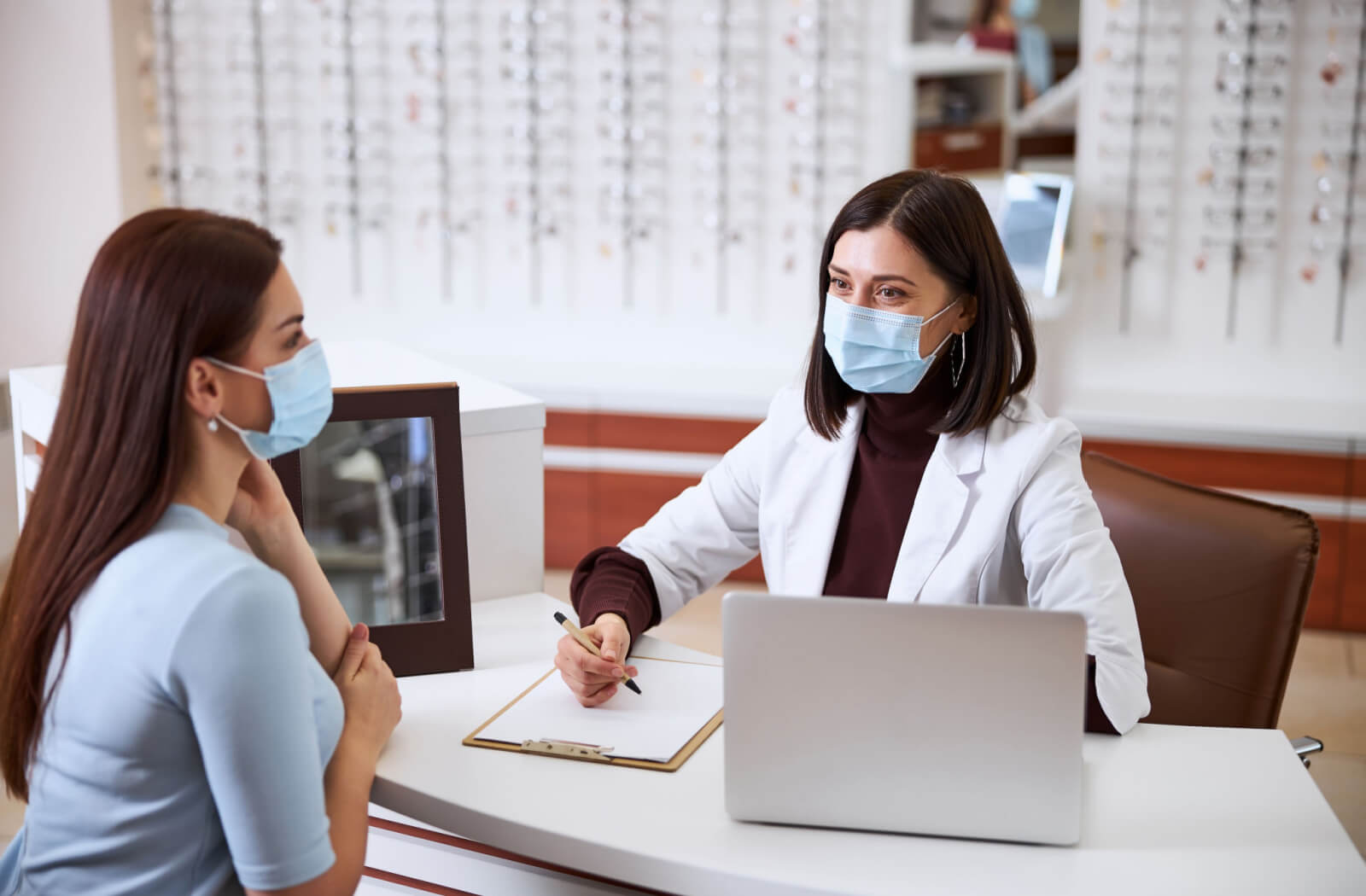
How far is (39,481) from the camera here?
4.23 feet

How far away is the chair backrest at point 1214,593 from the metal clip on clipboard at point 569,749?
0.91 metres

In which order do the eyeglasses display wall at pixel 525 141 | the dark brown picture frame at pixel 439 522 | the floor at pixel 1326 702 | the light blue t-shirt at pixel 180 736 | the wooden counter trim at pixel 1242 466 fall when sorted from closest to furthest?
the light blue t-shirt at pixel 180 736 → the dark brown picture frame at pixel 439 522 → the floor at pixel 1326 702 → the wooden counter trim at pixel 1242 466 → the eyeglasses display wall at pixel 525 141

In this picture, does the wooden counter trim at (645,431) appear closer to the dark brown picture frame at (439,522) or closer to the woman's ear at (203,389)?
the dark brown picture frame at (439,522)

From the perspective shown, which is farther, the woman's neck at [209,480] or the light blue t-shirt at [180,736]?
the woman's neck at [209,480]

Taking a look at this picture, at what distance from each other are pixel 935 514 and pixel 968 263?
0.36m

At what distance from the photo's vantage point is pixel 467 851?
1572mm

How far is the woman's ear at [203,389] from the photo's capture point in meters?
1.26

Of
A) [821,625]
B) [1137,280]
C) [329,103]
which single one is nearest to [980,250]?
[821,625]

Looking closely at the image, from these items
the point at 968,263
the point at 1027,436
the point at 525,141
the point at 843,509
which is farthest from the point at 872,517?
the point at 525,141

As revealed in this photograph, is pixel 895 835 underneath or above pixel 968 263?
underneath

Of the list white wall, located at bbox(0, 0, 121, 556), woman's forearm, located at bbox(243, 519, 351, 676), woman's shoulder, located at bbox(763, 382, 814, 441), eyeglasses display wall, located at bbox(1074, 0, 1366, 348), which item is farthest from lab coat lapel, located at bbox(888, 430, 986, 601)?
white wall, located at bbox(0, 0, 121, 556)

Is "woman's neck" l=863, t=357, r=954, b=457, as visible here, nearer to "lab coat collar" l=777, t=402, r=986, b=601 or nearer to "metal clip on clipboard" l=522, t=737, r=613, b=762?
"lab coat collar" l=777, t=402, r=986, b=601

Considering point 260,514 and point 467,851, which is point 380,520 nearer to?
point 260,514

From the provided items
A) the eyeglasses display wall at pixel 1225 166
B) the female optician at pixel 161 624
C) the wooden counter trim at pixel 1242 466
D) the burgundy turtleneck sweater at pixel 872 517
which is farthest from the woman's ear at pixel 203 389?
the eyeglasses display wall at pixel 1225 166
